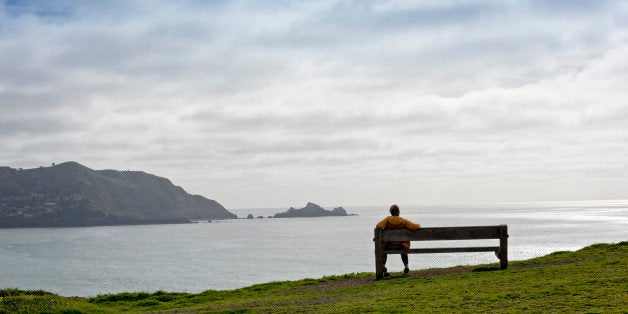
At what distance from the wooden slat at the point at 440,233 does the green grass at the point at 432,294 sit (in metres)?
1.14

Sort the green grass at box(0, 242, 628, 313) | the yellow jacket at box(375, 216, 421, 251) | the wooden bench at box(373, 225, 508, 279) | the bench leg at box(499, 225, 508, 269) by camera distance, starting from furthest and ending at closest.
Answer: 1. the yellow jacket at box(375, 216, 421, 251)
2. the wooden bench at box(373, 225, 508, 279)
3. the bench leg at box(499, 225, 508, 269)
4. the green grass at box(0, 242, 628, 313)

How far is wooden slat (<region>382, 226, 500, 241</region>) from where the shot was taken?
17.7 meters

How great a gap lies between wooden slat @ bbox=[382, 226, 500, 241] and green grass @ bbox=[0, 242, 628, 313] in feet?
3.75

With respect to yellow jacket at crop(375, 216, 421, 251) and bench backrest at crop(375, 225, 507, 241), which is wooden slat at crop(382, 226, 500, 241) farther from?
yellow jacket at crop(375, 216, 421, 251)

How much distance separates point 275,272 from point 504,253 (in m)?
88.4

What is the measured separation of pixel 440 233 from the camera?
17.7 metres

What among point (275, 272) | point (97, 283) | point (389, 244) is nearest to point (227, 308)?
point (389, 244)

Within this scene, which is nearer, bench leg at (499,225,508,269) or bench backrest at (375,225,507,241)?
bench leg at (499,225,508,269)

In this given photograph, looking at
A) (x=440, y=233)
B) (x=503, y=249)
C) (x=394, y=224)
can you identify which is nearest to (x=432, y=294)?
(x=440, y=233)

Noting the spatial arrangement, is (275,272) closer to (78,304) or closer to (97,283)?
(97,283)

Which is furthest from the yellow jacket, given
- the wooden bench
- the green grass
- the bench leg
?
the bench leg

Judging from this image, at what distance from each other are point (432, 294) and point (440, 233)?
14.6 feet

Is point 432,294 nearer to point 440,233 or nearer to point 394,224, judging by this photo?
point 440,233

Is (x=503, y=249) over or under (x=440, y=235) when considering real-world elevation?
under
